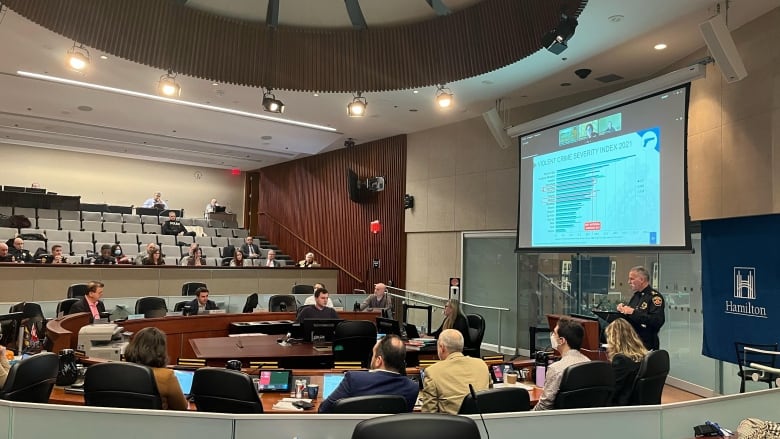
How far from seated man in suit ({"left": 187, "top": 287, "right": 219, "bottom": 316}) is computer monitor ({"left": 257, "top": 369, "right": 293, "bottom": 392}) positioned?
4.27 metres

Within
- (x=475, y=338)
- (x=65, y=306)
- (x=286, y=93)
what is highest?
(x=286, y=93)

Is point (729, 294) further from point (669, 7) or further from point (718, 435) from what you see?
point (718, 435)

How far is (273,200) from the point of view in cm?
1622

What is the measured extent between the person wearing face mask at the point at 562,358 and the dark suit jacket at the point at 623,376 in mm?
223

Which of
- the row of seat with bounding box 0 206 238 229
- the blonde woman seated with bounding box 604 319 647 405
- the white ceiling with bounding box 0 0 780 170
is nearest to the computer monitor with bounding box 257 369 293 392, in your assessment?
the blonde woman seated with bounding box 604 319 647 405

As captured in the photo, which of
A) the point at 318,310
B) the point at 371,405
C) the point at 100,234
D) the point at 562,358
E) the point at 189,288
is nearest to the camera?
the point at 371,405

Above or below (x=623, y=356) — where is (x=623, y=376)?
below

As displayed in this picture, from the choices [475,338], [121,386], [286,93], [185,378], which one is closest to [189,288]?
[286,93]

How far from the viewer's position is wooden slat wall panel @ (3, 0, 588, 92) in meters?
4.38

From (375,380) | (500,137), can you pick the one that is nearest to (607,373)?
(375,380)

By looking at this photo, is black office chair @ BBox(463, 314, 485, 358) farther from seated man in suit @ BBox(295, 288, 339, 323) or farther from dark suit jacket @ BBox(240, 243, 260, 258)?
dark suit jacket @ BBox(240, 243, 260, 258)

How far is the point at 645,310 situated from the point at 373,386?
11.1 ft

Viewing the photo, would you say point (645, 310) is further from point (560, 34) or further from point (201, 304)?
point (201, 304)

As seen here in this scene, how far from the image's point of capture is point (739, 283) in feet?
19.2
